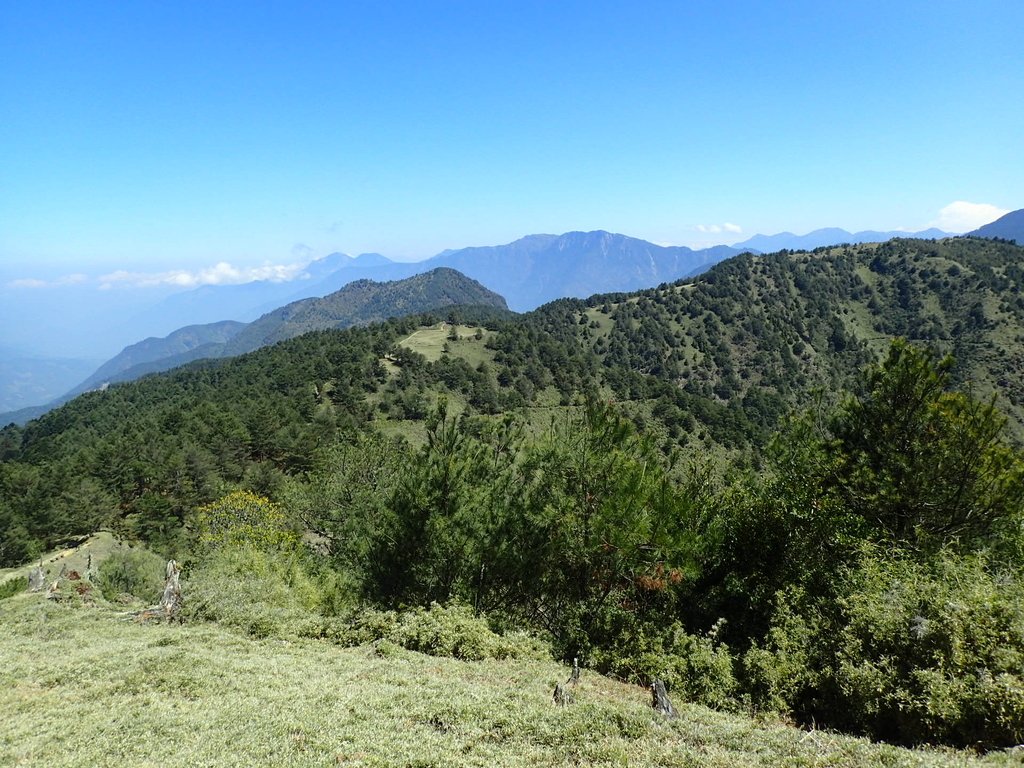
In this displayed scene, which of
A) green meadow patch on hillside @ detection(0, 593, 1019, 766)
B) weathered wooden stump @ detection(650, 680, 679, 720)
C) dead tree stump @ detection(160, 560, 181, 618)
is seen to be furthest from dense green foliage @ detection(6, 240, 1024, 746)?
weathered wooden stump @ detection(650, 680, 679, 720)

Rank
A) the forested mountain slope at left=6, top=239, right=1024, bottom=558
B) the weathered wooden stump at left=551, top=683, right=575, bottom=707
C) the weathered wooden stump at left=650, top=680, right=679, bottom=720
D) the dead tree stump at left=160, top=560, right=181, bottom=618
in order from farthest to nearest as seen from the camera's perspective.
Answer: the forested mountain slope at left=6, top=239, right=1024, bottom=558 → the dead tree stump at left=160, top=560, right=181, bottom=618 → the weathered wooden stump at left=551, top=683, right=575, bottom=707 → the weathered wooden stump at left=650, top=680, right=679, bottom=720

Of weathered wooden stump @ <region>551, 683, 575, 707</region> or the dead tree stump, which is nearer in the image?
weathered wooden stump @ <region>551, 683, 575, 707</region>

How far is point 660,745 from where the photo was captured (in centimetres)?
844

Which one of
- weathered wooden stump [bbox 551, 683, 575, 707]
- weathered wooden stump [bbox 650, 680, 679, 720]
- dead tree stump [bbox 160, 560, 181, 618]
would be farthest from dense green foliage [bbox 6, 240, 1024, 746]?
weathered wooden stump [bbox 551, 683, 575, 707]

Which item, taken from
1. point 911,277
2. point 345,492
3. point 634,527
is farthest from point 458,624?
Result: point 911,277

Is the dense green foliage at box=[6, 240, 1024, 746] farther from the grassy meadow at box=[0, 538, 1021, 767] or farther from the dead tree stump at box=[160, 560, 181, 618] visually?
the grassy meadow at box=[0, 538, 1021, 767]

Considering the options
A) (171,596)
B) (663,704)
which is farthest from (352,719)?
(171,596)

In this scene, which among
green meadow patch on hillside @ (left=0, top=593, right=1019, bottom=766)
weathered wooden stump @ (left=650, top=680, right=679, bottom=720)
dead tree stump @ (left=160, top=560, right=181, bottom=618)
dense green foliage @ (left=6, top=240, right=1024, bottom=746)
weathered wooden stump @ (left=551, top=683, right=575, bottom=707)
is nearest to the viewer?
green meadow patch on hillside @ (left=0, top=593, right=1019, bottom=766)

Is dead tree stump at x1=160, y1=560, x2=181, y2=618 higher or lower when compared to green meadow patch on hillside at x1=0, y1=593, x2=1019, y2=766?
lower

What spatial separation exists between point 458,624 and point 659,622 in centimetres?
628

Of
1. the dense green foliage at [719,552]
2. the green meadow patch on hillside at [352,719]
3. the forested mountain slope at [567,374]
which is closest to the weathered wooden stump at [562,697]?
the green meadow patch on hillside at [352,719]

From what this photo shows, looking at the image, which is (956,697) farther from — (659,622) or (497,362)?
(497,362)

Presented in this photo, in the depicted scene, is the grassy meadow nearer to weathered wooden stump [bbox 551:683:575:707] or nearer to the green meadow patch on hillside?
the green meadow patch on hillside

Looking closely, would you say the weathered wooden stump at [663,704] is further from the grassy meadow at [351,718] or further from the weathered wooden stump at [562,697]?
the weathered wooden stump at [562,697]
